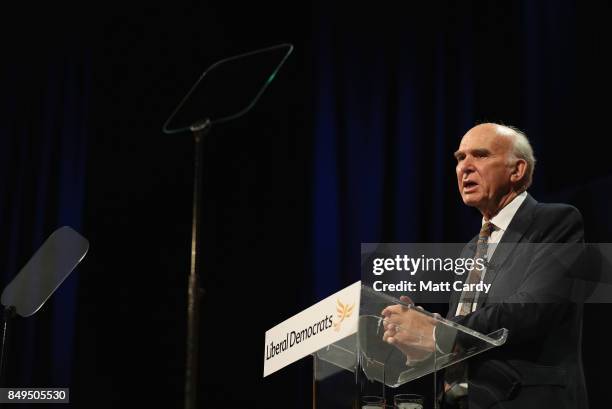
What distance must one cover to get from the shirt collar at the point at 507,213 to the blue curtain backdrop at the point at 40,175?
2.21m

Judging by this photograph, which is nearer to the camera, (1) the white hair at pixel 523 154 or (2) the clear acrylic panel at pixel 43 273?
(2) the clear acrylic panel at pixel 43 273

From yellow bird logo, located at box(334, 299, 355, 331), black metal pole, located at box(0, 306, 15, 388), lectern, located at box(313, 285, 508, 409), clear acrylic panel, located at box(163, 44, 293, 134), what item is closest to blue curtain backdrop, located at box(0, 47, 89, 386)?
black metal pole, located at box(0, 306, 15, 388)

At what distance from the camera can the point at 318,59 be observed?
3.90m

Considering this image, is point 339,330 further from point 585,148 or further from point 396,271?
point 585,148

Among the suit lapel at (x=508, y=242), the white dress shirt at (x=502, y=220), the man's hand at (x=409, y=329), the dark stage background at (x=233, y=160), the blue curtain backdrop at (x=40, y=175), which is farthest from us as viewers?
the blue curtain backdrop at (x=40, y=175)

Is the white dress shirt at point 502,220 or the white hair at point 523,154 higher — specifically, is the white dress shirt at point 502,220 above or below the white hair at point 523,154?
below

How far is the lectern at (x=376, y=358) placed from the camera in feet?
6.46

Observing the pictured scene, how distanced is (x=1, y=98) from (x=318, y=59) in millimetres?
1709

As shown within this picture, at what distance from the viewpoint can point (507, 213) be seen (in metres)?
2.67

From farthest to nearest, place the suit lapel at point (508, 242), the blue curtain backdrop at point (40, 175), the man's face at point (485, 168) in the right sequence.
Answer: the blue curtain backdrop at point (40, 175) → the man's face at point (485, 168) → the suit lapel at point (508, 242)

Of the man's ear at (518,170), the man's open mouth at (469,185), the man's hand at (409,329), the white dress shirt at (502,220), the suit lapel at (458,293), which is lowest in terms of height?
the man's hand at (409,329)

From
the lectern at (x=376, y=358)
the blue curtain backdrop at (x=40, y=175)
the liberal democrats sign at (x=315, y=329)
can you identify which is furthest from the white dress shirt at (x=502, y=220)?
the blue curtain backdrop at (x=40, y=175)

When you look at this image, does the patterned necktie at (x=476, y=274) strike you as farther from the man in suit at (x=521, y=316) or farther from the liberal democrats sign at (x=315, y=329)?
the liberal democrats sign at (x=315, y=329)

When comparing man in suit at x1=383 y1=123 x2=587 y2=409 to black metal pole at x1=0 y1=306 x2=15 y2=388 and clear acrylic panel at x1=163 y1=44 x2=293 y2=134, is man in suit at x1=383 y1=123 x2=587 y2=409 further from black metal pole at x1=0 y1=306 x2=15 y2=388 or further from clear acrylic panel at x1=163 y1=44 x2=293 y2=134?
black metal pole at x1=0 y1=306 x2=15 y2=388
